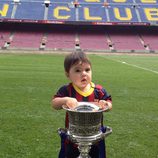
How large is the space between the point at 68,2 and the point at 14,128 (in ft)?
164

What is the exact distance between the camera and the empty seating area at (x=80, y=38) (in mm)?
50219

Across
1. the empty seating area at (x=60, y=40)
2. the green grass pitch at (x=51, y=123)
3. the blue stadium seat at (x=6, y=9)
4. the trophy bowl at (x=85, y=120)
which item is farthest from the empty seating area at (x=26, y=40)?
the trophy bowl at (x=85, y=120)

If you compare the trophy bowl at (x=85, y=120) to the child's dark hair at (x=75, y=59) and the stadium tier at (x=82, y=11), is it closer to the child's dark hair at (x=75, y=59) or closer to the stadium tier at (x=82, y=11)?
the child's dark hair at (x=75, y=59)

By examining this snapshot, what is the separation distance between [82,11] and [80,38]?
3980 mm

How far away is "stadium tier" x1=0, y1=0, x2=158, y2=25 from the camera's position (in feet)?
171

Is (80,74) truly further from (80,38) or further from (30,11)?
(30,11)

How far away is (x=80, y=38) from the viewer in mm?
53688

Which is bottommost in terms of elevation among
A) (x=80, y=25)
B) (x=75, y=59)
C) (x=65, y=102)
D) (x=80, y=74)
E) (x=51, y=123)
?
(x=51, y=123)

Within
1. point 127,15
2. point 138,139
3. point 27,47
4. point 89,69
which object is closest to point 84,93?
point 89,69

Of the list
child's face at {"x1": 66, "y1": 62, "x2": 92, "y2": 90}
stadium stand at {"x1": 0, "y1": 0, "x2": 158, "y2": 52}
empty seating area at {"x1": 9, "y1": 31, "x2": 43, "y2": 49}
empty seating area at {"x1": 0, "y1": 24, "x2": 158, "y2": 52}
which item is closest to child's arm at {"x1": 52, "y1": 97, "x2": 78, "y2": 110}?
child's face at {"x1": 66, "y1": 62, "x2": 92, "y2": 90}

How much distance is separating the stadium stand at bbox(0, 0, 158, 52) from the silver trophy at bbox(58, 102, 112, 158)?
46.8 m

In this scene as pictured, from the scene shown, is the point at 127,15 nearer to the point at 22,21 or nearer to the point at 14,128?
the point at 22,21

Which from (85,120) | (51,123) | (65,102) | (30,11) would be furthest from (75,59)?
(30,11)

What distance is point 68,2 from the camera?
55719mm
